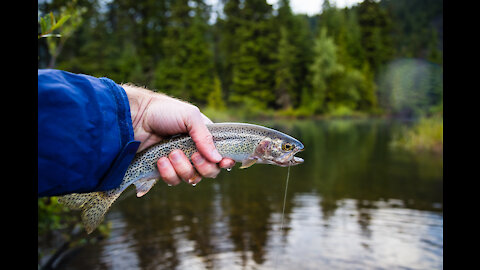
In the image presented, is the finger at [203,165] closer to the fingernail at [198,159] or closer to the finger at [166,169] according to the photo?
the fingernail at [198,159]

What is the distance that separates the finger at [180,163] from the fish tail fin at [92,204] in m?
0.40

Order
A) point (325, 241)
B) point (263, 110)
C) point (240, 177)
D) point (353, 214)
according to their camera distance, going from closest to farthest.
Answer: point (325, 241)
point (353, 214)
point (240, 177)
point (263, 110)

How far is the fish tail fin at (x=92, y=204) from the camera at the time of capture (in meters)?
2.37

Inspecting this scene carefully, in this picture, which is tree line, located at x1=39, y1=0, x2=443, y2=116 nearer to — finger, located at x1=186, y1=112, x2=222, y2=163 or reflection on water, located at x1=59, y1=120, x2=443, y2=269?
reflection on water, located at x1=59, y1=120, x2=443, y2=269

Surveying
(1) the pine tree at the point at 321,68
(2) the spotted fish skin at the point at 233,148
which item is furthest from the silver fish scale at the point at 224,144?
(1) the pine tree at the point at 321,68

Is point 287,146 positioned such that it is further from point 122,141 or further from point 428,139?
point 428,139

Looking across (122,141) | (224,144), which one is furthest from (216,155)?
(122,141)

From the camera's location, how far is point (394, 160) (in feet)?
54.7
